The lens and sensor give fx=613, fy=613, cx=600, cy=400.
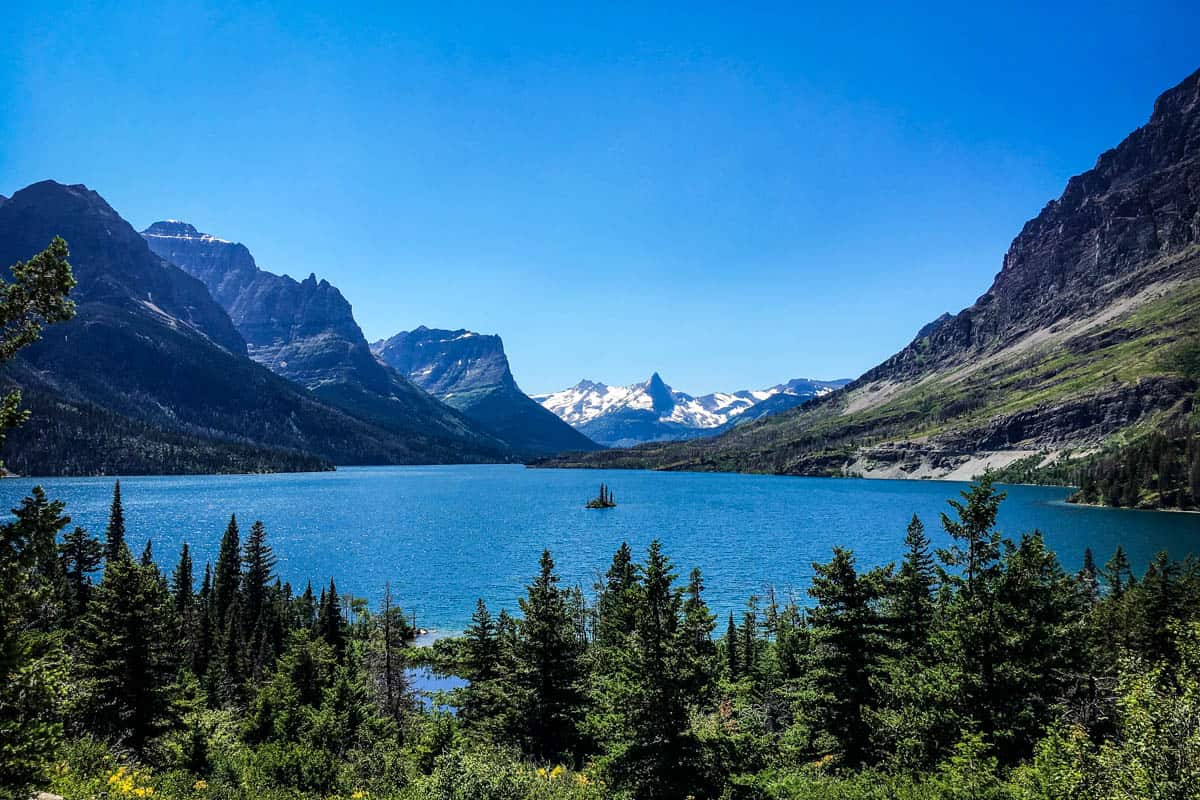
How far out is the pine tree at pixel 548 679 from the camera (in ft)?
119

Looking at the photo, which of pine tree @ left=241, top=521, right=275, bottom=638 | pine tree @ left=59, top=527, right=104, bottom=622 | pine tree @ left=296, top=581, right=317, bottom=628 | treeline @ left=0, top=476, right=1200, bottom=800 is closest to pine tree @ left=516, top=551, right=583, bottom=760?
treeline @ left=0, top=476, right=1200, bottom=800

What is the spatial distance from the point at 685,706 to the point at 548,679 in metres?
13.9

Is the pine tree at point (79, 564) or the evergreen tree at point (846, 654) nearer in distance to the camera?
the evergreen tree at point (846, 654)

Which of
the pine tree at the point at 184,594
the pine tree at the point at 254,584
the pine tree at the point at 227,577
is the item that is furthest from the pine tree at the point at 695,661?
the pine tree at the point at 227,577

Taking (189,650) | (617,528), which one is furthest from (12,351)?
(617,528)

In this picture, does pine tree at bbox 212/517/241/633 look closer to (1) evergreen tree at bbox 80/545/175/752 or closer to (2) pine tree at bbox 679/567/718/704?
(1) evergreen tree at bbox 80/545/175/752

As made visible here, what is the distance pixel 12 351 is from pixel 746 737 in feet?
90.4

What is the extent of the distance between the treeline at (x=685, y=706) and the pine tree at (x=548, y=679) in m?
0.12

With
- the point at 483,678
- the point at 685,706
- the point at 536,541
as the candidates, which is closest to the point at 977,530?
the point at 685,706

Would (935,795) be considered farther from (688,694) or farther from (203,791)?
(203,791)

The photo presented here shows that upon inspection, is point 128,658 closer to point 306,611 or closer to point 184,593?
point 184,593

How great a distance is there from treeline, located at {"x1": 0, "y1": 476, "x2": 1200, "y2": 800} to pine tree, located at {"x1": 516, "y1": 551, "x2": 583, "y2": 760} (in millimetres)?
121

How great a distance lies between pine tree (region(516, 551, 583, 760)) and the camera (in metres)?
36.4

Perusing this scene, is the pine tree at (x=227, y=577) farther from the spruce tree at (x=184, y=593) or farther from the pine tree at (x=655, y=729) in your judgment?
the pine tree at (x=655, y=729)
